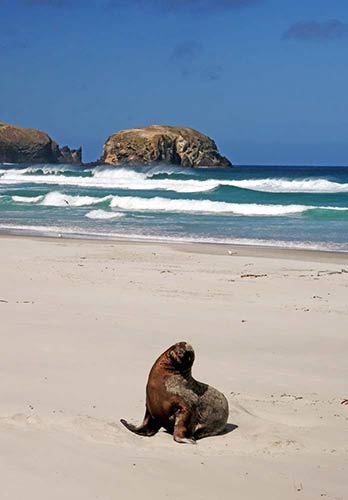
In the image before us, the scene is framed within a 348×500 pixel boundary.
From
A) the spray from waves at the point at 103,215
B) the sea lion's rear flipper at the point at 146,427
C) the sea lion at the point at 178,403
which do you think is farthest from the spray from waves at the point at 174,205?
the sea lion's rear flipper at the point at 146,427

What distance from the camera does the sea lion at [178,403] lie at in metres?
5.54

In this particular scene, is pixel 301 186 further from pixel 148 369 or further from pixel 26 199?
pixel 148 369

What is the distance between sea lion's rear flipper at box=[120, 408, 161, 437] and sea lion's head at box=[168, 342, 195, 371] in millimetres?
347

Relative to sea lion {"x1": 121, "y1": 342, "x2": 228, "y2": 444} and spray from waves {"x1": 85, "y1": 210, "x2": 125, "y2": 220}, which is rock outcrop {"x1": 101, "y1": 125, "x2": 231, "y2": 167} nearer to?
spray from waves {"x1": 85, "y1": 210, "x2": 125, "y2": 220}

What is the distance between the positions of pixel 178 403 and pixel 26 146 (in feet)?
411

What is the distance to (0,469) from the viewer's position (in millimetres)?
4363

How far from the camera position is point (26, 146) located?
12800 cm

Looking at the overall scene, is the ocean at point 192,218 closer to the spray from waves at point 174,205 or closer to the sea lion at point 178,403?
the spray from waves at point 174,205

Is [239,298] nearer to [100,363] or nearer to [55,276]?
[55,276]

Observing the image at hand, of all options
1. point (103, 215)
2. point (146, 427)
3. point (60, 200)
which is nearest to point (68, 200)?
point (60, 200)

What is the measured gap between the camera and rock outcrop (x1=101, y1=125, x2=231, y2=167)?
336 ft

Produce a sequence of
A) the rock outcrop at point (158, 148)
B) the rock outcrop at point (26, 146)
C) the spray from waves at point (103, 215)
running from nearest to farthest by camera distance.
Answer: the spray from waves at point (103, 215), the rock outcrop at point (158, 148), the rock outcrop at point (26, 146)

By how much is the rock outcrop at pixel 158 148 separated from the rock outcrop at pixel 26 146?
71.6 ft

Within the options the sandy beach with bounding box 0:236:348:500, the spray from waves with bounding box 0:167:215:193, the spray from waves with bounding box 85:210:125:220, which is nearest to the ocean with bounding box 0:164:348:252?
the spray from waves with bounding box 85:210:125:220
